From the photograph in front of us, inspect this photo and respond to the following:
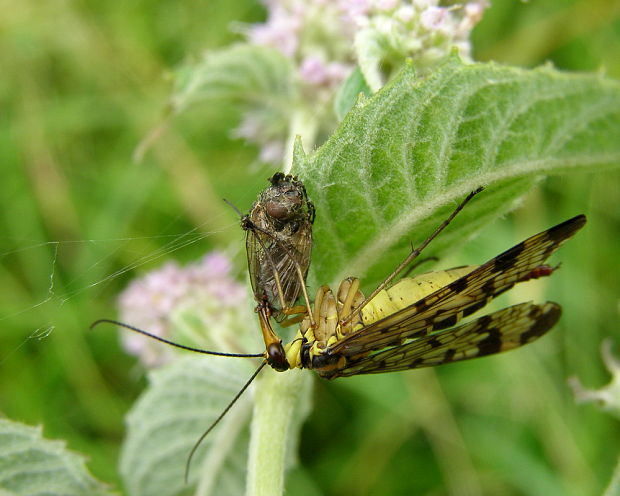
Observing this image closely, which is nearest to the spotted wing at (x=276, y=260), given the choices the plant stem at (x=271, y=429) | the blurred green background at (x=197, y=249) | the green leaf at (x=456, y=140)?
the green leaf at (x=456, y=140)

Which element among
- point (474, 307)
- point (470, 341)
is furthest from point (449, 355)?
point (474, 307)

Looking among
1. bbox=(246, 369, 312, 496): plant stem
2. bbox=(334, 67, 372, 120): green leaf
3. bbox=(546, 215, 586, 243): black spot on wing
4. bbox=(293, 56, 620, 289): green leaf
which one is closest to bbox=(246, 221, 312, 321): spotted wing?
bbox=(293, 56, 620, 289): green leaf

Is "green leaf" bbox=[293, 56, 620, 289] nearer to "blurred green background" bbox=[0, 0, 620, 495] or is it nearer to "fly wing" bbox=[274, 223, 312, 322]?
"fly wing" bbox=[274, 223, 312, 322]

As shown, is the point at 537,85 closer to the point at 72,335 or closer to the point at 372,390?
the point at 372,390

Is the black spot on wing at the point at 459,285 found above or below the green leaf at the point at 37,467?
below

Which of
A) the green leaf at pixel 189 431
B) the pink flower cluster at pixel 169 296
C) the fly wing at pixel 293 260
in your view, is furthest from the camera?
the pink flower cluster at pixel 169 296

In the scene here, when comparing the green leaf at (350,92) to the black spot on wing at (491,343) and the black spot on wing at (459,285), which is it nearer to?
the black spot on wing at (459,285)

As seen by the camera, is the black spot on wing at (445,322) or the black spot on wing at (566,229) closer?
the black spot on wing at (566,229)
